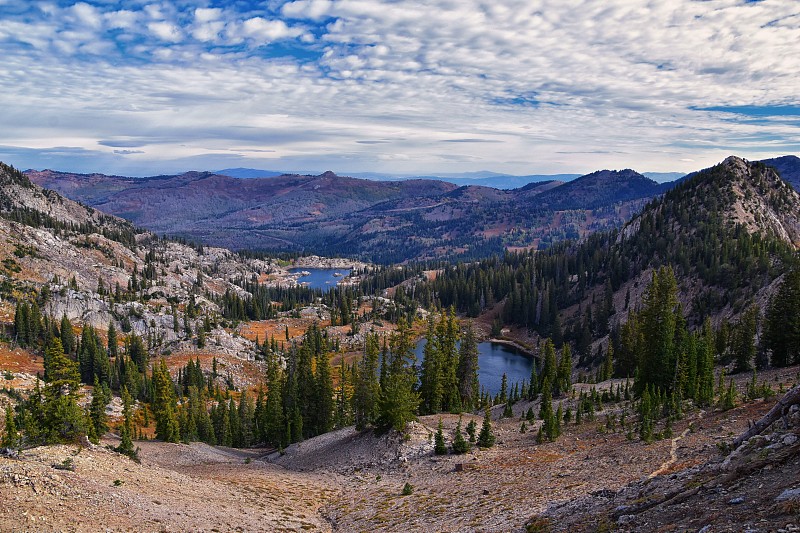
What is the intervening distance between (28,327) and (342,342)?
9816 cm

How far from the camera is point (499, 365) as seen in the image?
15862 centimetres

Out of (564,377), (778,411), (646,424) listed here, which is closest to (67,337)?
(564,377)

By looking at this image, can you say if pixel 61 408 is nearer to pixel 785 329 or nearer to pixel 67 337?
pixel 785 329

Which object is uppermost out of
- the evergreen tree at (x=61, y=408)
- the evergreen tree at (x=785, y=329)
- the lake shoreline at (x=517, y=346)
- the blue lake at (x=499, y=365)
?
the evergreen tree at (x=785, y=329)

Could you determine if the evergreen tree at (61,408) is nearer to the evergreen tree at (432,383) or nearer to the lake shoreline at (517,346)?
the evergreen tree at (432,383)

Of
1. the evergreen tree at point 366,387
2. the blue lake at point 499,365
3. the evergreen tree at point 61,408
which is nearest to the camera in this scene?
the evergreen tree at point 61,408

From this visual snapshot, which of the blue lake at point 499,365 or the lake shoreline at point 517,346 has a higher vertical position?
the lake shoreline at point 517,346

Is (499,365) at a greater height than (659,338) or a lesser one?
lesser

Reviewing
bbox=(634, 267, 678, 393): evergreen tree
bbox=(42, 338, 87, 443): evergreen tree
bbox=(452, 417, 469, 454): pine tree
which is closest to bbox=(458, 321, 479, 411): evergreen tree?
bbox=(634, 267, 678, 393): evergreen tree

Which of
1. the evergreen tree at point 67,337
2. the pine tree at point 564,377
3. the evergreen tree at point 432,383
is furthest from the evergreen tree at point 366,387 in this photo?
the evergreen tree at point 67,337

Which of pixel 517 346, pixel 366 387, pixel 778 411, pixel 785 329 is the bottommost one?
pixel 517 346

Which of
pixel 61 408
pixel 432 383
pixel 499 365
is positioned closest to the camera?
pixel 61 408

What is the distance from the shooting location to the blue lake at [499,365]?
456 feet

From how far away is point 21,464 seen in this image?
96.6ft
